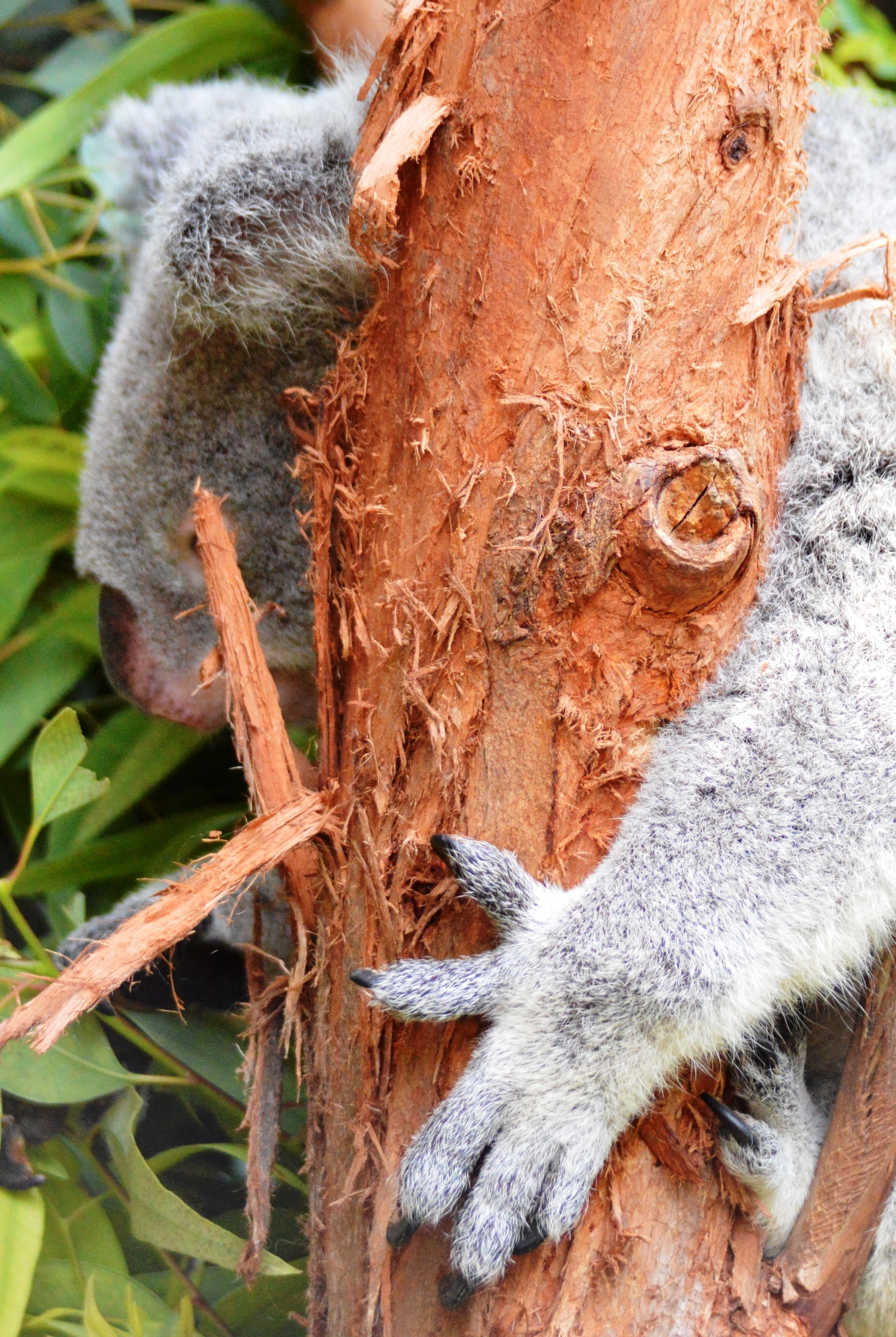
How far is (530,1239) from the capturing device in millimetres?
951

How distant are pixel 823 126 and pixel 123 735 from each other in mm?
1563

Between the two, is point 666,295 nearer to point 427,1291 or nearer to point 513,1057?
point 513,1057

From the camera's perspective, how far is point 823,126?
5.52 ft

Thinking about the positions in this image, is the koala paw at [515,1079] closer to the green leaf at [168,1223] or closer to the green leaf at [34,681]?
the green leaf at [168,1223]

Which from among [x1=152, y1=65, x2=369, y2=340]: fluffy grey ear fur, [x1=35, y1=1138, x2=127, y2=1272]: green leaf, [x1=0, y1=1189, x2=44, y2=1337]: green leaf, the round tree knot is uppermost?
[x1=152, y1=65, x2=369, y2=340]: fluffy grey ear fur

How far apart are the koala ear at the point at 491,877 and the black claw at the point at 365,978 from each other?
0.11 m

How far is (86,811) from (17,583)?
45 cm

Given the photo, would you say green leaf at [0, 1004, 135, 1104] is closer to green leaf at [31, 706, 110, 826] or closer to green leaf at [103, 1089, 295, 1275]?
green leaf at [103, 1089, 295, 1275]

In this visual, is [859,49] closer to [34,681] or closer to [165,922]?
[34,681]

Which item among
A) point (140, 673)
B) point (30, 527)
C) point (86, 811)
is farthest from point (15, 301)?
point (86, 811)

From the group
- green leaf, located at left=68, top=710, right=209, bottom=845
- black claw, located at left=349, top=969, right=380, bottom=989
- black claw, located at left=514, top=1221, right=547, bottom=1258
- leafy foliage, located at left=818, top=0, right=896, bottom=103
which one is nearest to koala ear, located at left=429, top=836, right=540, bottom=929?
black claw, located at left=349, top=969, right=380, bottom=989

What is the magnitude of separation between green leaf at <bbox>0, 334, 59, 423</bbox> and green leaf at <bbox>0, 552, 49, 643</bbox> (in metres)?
0.26

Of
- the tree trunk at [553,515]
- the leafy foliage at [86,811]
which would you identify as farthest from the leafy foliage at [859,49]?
the tree trunk at [553,515]

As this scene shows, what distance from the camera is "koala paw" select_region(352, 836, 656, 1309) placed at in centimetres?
96
